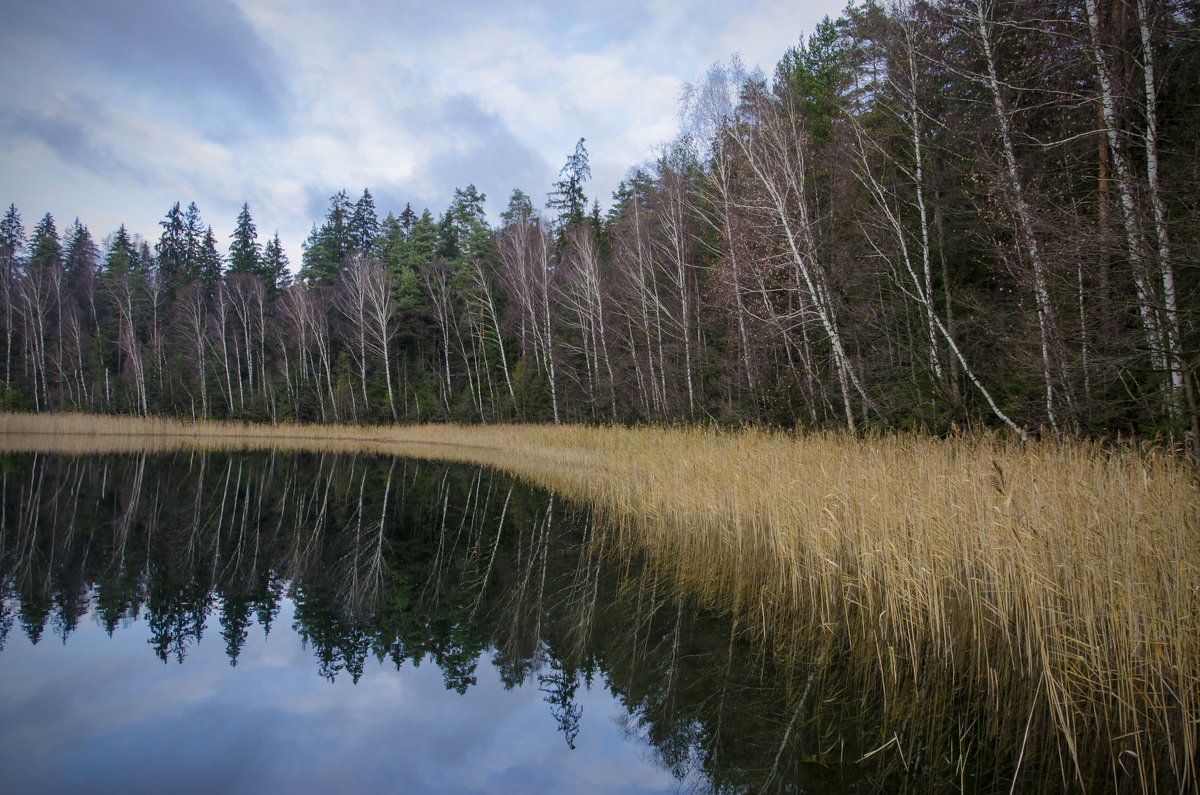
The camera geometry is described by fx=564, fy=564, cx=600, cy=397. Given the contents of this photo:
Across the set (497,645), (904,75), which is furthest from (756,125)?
(497,645)

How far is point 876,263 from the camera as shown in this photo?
12.6 m

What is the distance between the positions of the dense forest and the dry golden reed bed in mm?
2261

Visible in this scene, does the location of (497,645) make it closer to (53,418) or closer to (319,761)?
(319,761)

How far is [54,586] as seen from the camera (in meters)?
5.93

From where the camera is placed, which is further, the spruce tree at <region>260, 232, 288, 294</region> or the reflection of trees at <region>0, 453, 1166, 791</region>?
the spruce tree at <region>260, 232, 288, 294</region>

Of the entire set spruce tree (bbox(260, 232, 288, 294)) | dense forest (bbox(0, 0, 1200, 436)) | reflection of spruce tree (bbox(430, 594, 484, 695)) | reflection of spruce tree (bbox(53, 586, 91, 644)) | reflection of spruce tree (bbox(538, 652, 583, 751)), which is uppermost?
spruce tree (bbox(260, 232, 288, 294))

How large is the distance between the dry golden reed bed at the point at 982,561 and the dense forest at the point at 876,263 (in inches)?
89.0

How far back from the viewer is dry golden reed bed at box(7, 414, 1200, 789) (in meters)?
2.87

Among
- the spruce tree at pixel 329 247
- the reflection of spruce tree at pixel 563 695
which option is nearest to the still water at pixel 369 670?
the reflection of spruce tree at pixel 563 695

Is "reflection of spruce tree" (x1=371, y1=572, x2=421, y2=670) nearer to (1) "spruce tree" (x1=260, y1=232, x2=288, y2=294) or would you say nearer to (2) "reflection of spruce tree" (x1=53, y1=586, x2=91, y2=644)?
(2) "reflection of spruce tree" (x1=53, y1=586, x2=91, y2=644)

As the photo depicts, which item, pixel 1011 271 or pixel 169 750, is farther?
pixel 1011 271

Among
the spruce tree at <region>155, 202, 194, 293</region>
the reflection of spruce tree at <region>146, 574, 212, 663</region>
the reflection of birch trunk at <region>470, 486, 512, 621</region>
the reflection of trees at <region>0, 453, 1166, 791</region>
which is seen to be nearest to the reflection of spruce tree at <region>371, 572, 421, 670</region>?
the reflection of trees at <region>0, 453, 1166, 791</region>

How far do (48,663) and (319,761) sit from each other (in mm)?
2687

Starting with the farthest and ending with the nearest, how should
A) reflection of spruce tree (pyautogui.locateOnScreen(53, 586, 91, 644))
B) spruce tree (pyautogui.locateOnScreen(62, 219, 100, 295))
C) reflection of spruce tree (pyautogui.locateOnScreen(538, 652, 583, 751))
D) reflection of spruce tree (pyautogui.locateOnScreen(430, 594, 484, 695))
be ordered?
spruce tree (pyautogui.locateOnScreen(62, 219, 100, 295)) → reflection of spruce tree (pyautogui.locateOnScreen(53, 586, 91, 644)) → reflection of spruce tree (pyautogui.locateOnScreen(430, 594, 484, 695)) → reflection of spruce tree (pyautogui.locateOnScreen(538, 652, 583, 751))
